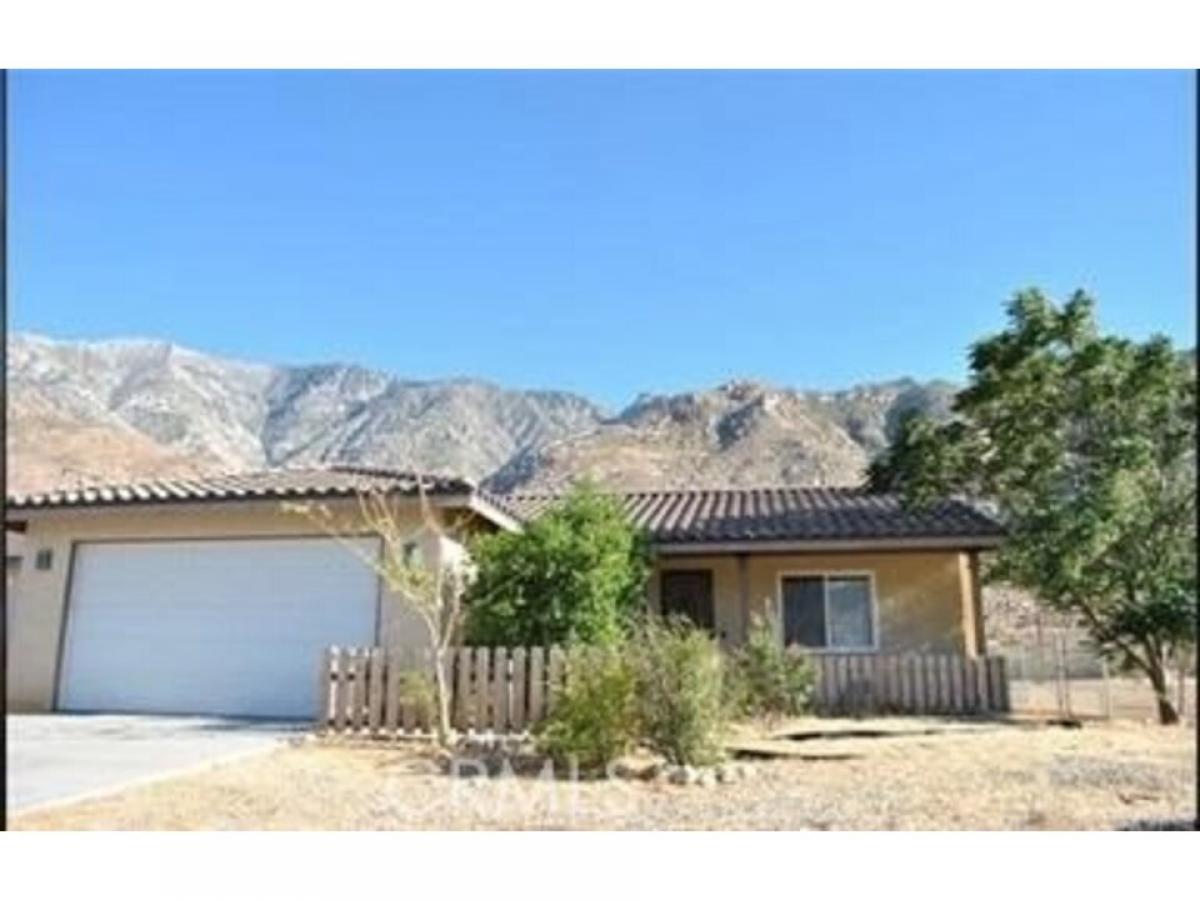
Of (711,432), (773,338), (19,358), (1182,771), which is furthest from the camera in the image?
(711,432)

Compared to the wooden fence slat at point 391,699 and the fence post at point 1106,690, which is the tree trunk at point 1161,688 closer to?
the fence post at point 1106,690

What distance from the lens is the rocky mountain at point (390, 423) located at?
2700 cm

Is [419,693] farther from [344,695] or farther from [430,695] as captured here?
[344,695]

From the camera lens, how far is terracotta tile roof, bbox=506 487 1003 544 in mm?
14266

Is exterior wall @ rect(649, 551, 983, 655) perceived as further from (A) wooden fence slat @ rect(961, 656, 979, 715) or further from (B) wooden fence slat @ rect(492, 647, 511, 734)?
(B) wooden fence slat @ rect(492, 647, 511, 734)

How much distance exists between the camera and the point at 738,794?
7.61 m

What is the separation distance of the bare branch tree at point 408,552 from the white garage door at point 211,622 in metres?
0.25

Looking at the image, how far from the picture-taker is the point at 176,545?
44.0ft

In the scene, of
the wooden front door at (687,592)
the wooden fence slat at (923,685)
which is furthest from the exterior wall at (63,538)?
the wooden fence slat at (923,685)

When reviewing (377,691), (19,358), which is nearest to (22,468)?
(19,358)

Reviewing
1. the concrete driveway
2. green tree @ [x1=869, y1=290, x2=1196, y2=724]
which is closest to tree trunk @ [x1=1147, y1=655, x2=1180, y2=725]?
green tree @ [x1=869, y1=290, x2=1196, y2=724]
